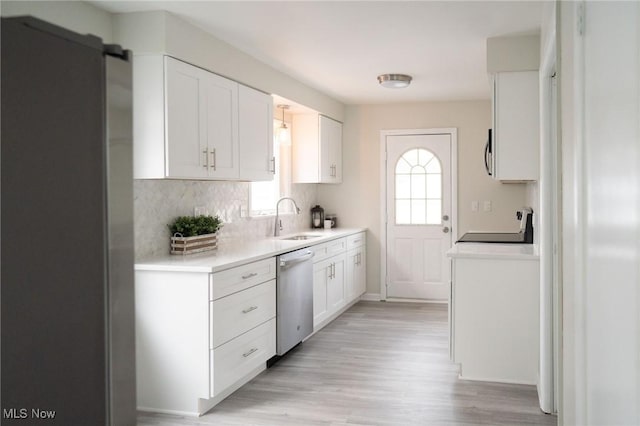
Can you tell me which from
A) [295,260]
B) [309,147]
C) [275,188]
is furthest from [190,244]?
[309,147]

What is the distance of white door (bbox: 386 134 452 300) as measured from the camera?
7008 mm

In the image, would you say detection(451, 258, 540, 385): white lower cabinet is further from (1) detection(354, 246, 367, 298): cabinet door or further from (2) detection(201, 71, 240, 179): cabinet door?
(1) detection(354, 246, 367, 298): cabinet door

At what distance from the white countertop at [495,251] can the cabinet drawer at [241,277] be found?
4.05 ft

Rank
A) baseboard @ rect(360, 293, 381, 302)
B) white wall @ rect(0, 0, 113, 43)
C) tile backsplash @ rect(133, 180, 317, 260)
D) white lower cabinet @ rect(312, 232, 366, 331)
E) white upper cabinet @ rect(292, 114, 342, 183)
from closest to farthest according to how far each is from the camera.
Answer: white wall @ rect(0, 0, 113, 43) → tile backsplash @ rect(133, 180, 317, 260) → white lower cabinet @ rect(312, 232, 366, 331) → white upper cabinet @ rect(292, 114, 342, 183) → baseboard @ rect(360, 293, 381, 302)

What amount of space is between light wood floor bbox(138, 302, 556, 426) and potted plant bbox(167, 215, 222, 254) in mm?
986

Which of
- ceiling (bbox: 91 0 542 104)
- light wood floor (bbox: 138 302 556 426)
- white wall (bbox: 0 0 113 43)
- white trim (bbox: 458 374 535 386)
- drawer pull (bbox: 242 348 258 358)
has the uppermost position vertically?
ceiling (bbox: 91 0 542 104)

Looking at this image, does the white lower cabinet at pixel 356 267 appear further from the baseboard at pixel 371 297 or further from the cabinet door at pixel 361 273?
the baseboard at pixel 371 297

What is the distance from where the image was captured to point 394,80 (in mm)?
5312

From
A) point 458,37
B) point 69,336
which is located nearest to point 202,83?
point 458,37

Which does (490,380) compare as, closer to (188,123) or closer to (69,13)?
(188,123)

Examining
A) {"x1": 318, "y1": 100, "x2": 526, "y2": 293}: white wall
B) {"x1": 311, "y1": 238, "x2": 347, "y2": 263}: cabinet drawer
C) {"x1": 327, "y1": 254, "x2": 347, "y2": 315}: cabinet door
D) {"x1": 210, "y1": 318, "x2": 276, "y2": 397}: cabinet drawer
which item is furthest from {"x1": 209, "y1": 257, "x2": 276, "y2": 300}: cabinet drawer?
{"x1": 318, "y1": 100, "x2": 526, "y2": 293}: white wall

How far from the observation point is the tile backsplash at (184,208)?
3793 millimetres

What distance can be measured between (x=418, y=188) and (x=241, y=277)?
3.81 metres

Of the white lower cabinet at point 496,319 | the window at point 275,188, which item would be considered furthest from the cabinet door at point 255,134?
the white lower cabinet at point 496,319
